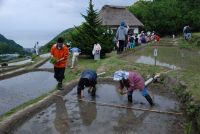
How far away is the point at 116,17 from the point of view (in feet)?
80.9

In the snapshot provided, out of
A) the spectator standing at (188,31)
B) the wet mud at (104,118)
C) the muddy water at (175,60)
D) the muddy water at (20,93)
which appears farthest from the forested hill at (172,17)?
the muddy water at (20,93)

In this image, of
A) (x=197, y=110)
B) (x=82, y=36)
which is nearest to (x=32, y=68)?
(x=82, y=36)

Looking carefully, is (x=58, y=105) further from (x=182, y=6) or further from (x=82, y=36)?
(x=182, y=6)

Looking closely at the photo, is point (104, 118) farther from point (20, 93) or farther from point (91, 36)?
point (91, 36)

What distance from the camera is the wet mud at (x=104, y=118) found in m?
3.89

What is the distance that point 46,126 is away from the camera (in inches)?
161

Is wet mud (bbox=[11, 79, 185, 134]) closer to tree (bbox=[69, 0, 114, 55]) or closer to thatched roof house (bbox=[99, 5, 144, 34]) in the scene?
tree (bbox=[69, 0, 114, 55])

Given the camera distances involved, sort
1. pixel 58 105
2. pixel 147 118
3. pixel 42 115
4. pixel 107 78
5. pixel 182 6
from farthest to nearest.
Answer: pixel 182 6, pixel 107 78, pixel 58 105, pixel 42 115, pixel 147 118

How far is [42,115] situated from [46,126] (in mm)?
678

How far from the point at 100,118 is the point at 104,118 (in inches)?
4.4

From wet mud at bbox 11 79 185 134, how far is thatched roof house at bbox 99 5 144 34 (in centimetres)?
1873

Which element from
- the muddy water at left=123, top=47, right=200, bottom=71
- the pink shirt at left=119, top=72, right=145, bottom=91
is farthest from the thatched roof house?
the pink shirt at left=119, top=72, right=145, bottom=91

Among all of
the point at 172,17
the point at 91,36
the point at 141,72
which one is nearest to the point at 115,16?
the point at 172,17

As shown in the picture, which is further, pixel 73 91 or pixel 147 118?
pixel 73 91
